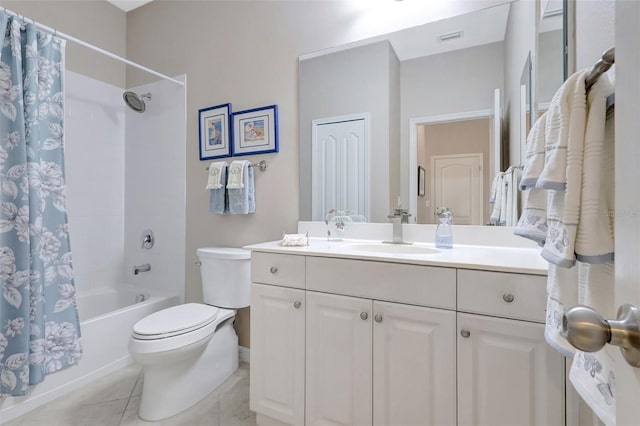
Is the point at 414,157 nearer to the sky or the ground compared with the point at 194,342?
nearer to the sky

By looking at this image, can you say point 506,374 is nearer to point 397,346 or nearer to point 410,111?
point 397,346

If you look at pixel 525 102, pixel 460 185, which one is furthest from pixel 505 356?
pixel 525 102

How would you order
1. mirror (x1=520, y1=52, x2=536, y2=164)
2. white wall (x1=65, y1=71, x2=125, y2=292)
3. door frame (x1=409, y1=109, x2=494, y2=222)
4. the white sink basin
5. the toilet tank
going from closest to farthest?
mirror (x1=520, y1=52, x2=536, y2=164)
the white sink basin
door frame (x1=409, y1=109, x2=494, y2=222)
the toilet tank
white wall (x1=65, y1=71, x2=125, y2=292)

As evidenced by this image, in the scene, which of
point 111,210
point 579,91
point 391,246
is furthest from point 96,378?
point 579,91

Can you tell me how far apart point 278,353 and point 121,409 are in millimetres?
963

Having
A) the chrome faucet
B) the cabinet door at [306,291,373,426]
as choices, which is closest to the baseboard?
the cabinet door at [306,291,373,426]

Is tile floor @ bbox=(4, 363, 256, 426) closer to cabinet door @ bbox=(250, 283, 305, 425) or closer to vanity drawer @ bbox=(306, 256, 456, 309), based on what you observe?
cabinet door @ bbox=(250, 283, 305, 425)

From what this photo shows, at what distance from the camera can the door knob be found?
12.6 inches

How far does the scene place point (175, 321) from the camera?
1632mm

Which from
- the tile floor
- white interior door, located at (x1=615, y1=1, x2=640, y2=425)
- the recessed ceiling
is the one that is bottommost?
the tile floor

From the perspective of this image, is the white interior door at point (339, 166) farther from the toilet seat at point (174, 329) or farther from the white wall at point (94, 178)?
the white wall at point (94, 178)

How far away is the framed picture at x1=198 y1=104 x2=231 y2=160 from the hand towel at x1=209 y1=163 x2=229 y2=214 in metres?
0.18

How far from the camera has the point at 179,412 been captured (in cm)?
161

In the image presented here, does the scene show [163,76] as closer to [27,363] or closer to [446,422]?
[27,363]
